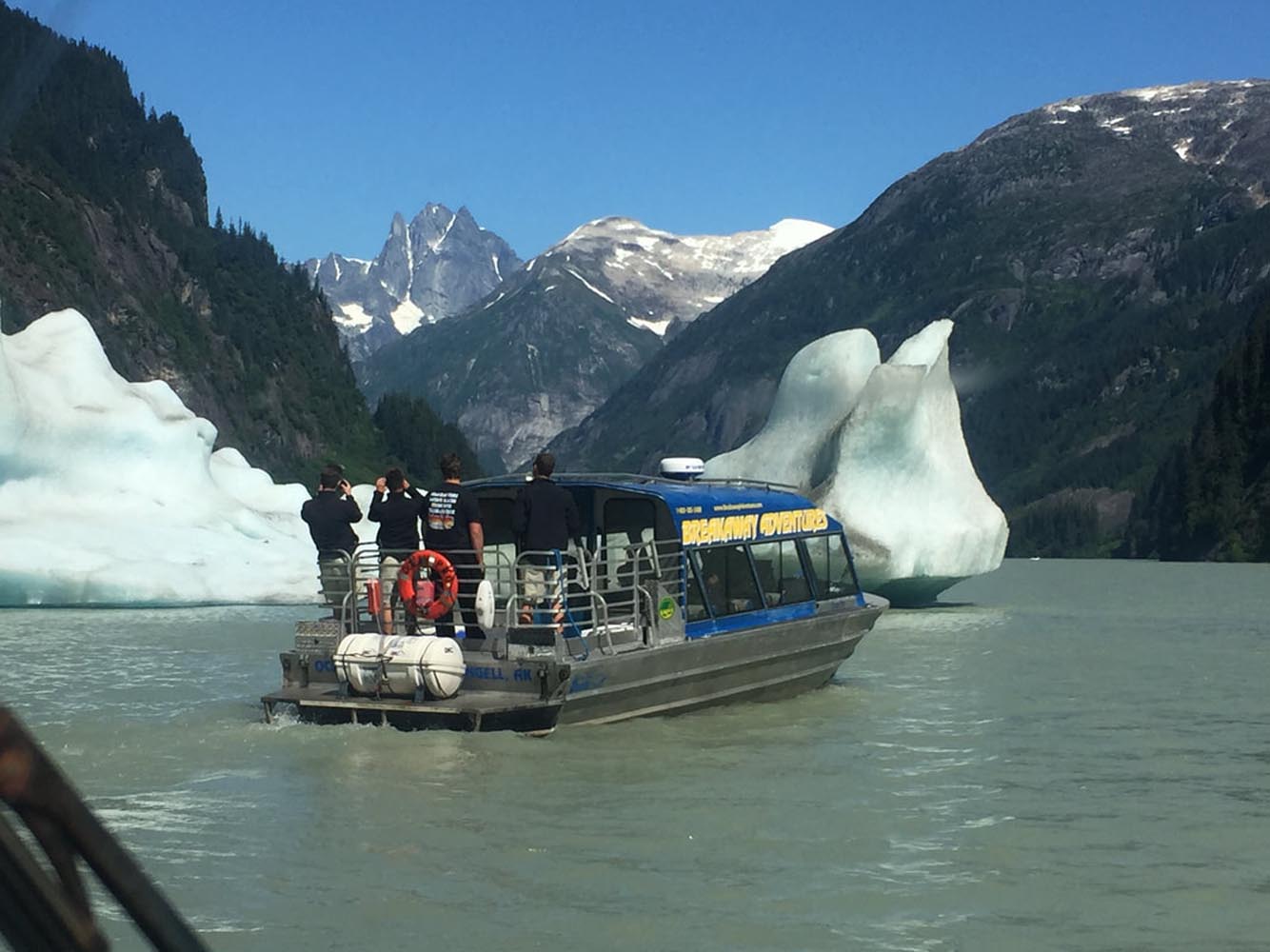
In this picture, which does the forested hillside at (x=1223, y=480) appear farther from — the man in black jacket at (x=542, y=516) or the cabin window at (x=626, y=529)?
the man in black jacket at (x=542, y=516)

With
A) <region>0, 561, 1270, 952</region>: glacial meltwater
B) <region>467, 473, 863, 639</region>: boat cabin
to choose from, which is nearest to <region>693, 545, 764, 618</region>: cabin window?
<region>467, 473, 863, 639</region>: boat cabin

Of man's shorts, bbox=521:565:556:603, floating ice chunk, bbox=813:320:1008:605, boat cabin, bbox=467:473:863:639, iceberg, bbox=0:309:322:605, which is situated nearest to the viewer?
man's shorts, bbox=521:565:556:603

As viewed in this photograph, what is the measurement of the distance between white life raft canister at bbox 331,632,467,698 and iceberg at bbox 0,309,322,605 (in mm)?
28989

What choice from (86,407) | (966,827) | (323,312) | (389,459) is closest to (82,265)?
(389,459)

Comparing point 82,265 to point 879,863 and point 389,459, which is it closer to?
point 389,459

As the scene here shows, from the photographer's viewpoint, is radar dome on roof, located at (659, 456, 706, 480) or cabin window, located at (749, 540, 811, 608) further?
radar dome on roof, located at (659, 456, 706, 480)

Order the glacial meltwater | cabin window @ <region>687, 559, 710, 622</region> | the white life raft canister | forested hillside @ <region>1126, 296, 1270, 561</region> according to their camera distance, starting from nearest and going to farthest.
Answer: the glacial meltwater
the white life raft canister
cabin window @ <region>687, 559, 710, 622</region>
forested hillside @ <region>1126, 296, 1270, 561</region>

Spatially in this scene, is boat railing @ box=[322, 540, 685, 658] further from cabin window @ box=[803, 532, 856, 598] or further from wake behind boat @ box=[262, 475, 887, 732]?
cabin window @ box=[803, 532, 856, 598]

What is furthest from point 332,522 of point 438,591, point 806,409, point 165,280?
point 165,280

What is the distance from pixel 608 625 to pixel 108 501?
107 feet

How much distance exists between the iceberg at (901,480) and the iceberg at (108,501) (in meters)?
14.4

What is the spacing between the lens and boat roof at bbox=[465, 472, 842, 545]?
62.9 feet

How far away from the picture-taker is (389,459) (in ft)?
552

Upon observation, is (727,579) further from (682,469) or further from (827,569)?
(827,569)
